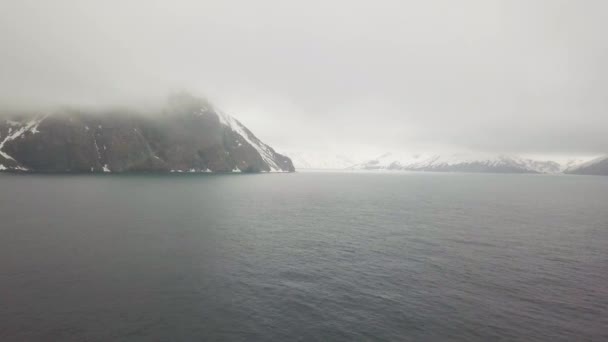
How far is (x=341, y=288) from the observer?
3189 cm

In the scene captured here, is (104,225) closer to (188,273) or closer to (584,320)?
(188,273)

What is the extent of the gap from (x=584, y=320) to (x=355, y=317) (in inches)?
809

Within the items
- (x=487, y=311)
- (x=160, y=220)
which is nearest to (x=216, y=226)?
(x=160, y=220)

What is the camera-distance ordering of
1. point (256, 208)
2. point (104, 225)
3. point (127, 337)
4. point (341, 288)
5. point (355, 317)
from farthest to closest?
→ point (256, 208) → point (104, 225) → point (341, 288) → point (355, 317) → point (127, 337)

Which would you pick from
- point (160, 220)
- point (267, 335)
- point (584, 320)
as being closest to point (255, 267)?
point (267, 335)

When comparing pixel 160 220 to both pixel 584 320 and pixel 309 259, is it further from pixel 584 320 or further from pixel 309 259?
pixel 584 320

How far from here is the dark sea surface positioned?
2372cm

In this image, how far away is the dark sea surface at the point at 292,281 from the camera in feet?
77.8

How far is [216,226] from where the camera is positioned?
60.8 m

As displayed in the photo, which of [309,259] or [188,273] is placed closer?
[188,273]

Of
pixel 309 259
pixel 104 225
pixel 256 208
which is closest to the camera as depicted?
pixel 309 259

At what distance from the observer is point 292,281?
3325cm

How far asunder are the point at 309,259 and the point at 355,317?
52.2 ft

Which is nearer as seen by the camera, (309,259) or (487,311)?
(487,311)
